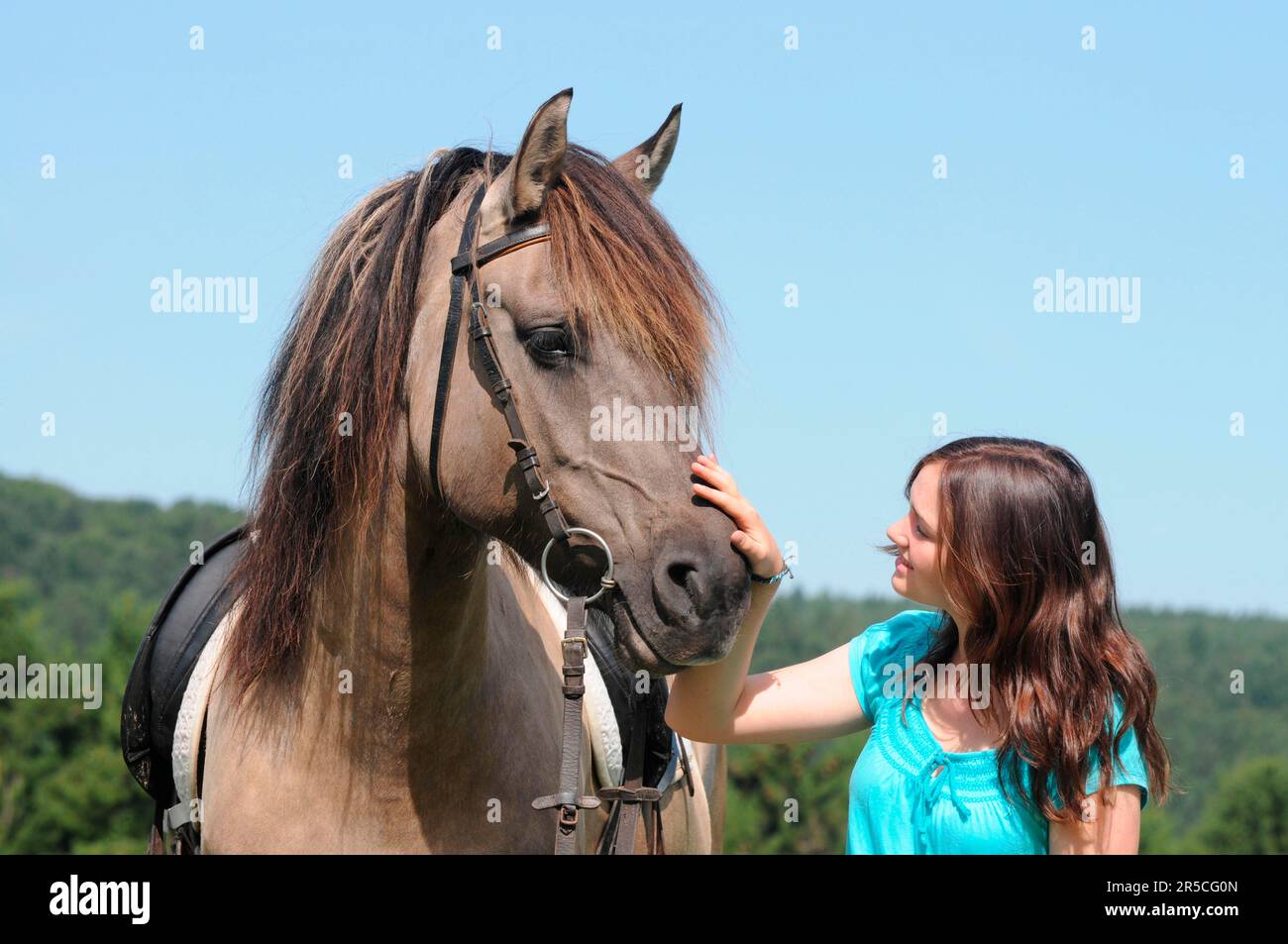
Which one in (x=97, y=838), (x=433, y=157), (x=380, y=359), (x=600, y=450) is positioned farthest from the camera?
(x=97, y=838)

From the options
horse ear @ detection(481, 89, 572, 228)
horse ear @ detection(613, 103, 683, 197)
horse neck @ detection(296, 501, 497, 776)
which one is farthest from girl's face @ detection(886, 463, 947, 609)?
horse ear @ detection(613, 103, 683, 197)

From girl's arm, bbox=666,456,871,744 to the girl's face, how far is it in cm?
23

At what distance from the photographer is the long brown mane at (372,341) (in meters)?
2.80

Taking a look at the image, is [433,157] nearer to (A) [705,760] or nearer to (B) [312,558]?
(B) [312,558]

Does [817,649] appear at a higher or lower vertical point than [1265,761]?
higher

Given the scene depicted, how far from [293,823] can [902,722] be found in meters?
1.51

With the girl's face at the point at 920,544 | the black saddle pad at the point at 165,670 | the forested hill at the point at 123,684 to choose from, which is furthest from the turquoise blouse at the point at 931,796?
the black saddle pad at the point at 165,670

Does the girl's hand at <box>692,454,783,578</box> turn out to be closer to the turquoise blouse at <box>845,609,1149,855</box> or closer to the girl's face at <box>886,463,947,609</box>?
the girl's face at <box>886,463,947,609</box>

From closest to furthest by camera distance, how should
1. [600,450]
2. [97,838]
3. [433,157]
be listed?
[600,450] < [433,157] < [97,838]

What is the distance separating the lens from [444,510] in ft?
9.64

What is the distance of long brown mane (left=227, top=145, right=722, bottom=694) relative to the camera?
280 centimetres

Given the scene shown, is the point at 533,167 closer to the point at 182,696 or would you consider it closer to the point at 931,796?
the point at 931,796

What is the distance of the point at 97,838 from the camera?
116ft
